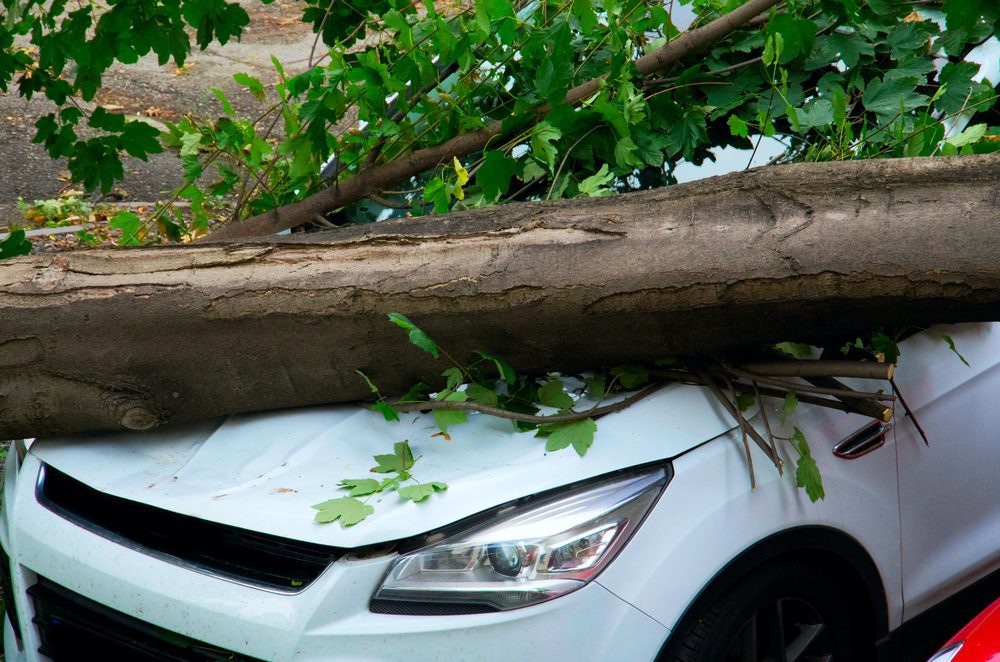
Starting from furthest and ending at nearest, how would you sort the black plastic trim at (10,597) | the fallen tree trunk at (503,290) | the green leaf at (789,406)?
the black plastic trim at (10,597)
the green leaf at (789,406)
the fallen tree trunk at (503,290)

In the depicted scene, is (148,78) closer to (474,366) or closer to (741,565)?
(474,366)

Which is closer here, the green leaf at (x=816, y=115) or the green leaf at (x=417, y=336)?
the green leaf at (x=417, y=336)

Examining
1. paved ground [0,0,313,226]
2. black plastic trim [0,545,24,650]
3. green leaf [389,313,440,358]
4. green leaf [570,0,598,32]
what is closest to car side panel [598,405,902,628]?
green leaf [389,313,440,358]

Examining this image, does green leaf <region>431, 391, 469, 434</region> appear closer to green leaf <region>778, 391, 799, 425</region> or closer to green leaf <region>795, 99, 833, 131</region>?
green leaf <region>778, 391, 799, 425</region>

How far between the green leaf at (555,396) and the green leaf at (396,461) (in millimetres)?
357

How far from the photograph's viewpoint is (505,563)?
2090 mm

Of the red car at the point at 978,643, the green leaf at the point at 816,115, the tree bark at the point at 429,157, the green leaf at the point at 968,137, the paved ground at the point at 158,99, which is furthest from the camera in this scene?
the paved ground at the point at 158,99

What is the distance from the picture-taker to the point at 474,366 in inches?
99.4

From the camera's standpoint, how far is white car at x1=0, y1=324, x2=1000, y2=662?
2.08 meters

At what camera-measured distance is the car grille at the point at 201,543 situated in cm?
214

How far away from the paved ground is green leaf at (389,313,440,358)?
5117mm

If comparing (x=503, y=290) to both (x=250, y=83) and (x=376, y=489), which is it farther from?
(x=250, y=83)

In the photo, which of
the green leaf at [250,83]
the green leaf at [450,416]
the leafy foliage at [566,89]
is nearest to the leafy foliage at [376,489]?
the green leaf at [450,416]

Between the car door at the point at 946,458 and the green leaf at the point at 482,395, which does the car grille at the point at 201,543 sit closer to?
the green leaf at the point at 482,395
